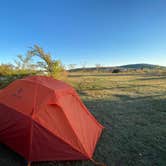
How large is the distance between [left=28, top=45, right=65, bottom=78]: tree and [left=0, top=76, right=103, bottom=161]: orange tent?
629 centimetres

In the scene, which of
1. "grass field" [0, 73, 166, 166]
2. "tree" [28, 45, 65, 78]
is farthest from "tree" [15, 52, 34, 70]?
"grass field" [0, 73, 166, 166]

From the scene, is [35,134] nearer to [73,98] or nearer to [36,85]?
[36,85]

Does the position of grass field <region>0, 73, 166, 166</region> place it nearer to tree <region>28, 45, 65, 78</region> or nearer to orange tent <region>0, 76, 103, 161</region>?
orange tent <region>0, 76, 103, 161</region>

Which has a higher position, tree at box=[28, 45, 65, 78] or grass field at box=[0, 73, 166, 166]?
tree at box=[28, 45, 65, 78]

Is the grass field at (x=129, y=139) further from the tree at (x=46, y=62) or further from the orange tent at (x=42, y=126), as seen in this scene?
the tree at (x=46, y=62)

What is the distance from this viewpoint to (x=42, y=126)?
6.81ft

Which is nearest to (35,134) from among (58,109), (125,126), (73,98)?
(58,109)

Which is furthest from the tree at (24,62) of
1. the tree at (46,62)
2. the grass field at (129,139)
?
the grass field at (129,139)

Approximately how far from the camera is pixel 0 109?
2.47 metres

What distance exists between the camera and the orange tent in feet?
6.79

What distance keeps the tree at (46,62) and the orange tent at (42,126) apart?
6.29 meters

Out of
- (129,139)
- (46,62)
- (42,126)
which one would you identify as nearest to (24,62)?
(46,62)

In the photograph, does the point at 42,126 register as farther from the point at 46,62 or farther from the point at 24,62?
the point at 24,62

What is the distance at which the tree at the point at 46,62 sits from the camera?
8445 mm
